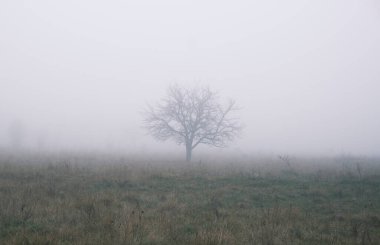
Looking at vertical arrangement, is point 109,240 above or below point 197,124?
below

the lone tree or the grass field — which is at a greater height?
the lone tree

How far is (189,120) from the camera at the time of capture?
3064cm

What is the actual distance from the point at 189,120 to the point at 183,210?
858 inches

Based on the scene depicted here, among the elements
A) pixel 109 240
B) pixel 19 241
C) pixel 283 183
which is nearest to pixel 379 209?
pixel 283 183

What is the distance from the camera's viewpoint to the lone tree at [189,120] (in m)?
30.5

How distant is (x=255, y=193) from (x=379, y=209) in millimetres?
4343

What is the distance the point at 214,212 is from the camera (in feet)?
29.3

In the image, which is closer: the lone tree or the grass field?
the grass field

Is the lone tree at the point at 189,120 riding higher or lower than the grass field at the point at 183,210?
higher

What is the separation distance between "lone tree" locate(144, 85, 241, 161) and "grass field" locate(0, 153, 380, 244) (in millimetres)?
15081

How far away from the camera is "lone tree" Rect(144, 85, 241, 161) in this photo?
30.5m

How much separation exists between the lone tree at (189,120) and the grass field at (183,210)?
49.5 ft

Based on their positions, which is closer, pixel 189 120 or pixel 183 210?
pixel 183 210

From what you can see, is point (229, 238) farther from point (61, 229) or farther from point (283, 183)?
point (283, 183)
